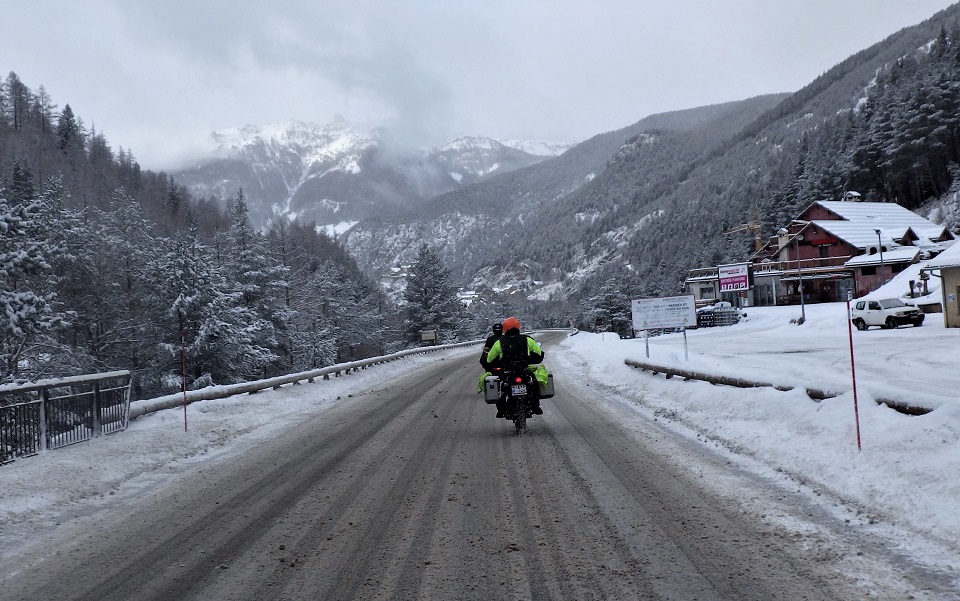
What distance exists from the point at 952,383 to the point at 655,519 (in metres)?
10.8

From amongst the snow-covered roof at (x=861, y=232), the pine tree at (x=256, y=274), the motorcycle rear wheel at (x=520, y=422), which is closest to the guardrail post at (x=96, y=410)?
the motorcycle rear wheel at (x=520, y=422)

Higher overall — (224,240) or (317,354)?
(224,240)

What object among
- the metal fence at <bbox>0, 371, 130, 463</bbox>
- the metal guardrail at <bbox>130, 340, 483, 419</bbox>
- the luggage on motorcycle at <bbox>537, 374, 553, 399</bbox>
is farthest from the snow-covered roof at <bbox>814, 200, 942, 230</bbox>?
the metal fence at <bbox>0, 371, 130, 463</bbox>

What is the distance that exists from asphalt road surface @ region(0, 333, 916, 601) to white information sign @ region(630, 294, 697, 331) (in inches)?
528

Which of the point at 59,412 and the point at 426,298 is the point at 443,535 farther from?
the point at 426,298

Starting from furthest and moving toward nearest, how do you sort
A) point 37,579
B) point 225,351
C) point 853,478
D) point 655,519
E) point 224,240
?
1. point 224,240
2. point 225,351
3. point 853,478
4. point 655,519
5. point 37,579

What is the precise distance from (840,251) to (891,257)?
744 centimetres

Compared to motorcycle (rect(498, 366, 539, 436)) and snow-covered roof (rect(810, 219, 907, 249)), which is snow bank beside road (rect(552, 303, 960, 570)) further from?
snow-covered roof (rect(810, 219, 907, 249))

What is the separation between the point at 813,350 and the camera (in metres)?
22.9

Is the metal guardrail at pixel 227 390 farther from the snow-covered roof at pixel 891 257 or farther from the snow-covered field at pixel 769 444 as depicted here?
the snow-covered roof at pixel 891 257

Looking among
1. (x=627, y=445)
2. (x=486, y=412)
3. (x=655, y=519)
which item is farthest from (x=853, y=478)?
(x=486, y=412)

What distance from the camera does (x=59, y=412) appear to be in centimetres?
922

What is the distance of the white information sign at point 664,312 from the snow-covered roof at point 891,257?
40.9 m

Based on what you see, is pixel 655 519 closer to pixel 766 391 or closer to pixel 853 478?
pixel 853 478
